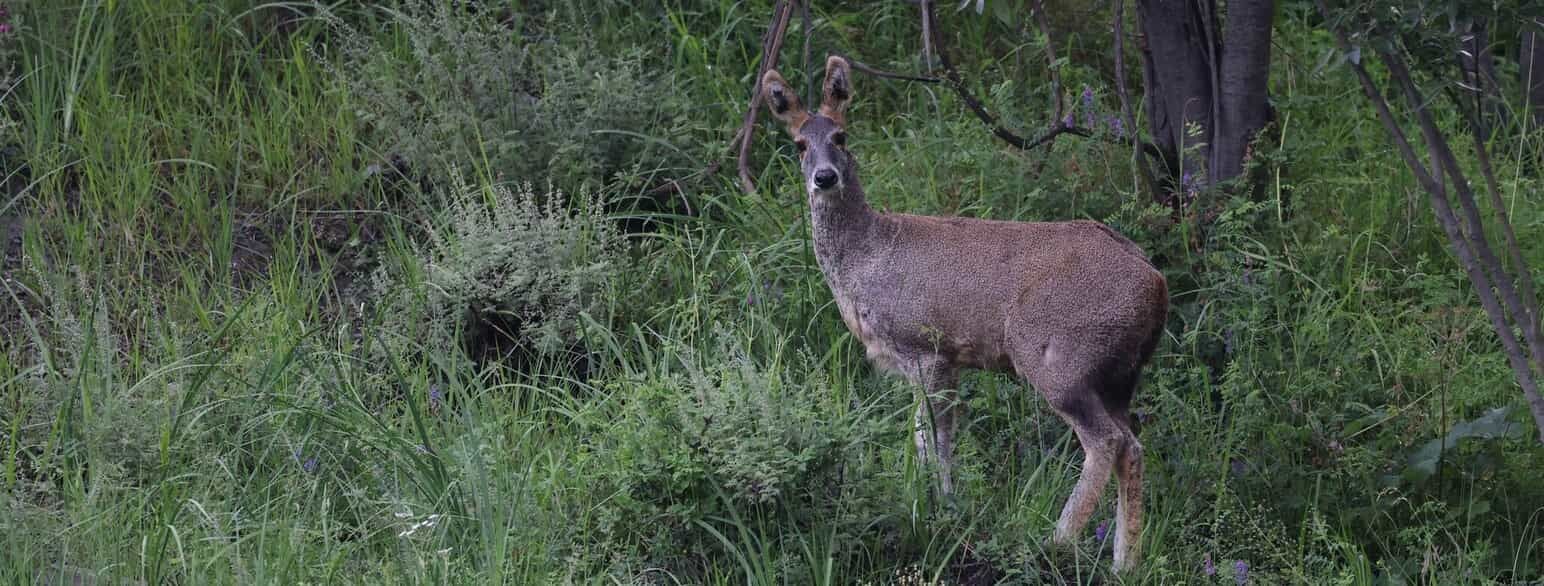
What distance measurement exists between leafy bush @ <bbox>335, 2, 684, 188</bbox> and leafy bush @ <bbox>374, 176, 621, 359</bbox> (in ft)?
1.44

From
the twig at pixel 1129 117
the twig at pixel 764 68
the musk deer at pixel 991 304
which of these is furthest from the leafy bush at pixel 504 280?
the twig at pixel 1129 117

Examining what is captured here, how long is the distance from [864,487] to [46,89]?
4.37 m

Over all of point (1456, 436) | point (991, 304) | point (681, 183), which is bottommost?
point (681, 183)

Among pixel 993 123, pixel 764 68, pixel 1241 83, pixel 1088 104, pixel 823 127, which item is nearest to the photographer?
pixel 823 127

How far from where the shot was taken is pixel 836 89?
5.57 meters

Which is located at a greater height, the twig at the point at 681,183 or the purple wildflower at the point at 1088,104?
the purple wildflower at the point at 1088,104

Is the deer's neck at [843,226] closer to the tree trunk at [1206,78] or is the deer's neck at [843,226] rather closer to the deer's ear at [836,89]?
the deer's ear at [836,89]

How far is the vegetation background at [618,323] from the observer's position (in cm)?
473

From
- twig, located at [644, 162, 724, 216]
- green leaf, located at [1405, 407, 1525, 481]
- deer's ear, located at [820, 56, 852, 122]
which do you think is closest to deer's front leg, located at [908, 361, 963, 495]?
deer's ear, located at [820, 56, 852, 122]

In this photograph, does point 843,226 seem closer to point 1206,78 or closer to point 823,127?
point 823,127

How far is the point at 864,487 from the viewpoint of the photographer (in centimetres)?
480

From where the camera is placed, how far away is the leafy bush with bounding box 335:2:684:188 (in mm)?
7059

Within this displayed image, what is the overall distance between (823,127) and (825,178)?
0.68 ft

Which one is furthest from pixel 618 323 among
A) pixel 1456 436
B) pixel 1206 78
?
pixel 1456 436
